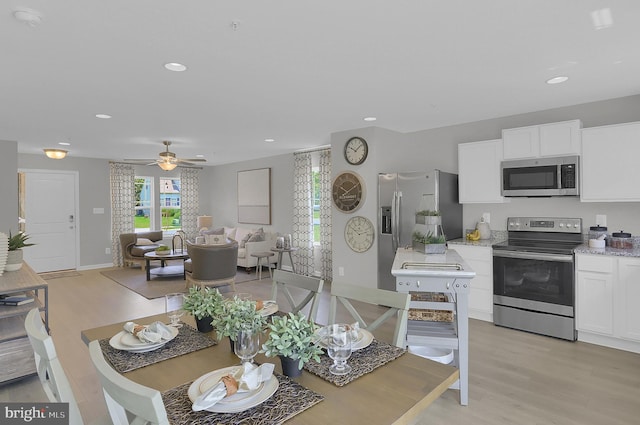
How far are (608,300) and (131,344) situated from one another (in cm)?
395

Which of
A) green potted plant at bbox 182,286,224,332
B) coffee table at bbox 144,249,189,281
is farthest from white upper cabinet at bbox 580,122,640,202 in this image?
coffee table at bbox 144,249,189,281

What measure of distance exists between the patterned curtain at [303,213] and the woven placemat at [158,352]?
5.08 m

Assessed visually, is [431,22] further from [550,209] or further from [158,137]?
[158,137]

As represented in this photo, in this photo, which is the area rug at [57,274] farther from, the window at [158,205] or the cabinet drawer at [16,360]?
the cabinet drawer at [16,360]

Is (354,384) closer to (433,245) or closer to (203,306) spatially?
(203,306)

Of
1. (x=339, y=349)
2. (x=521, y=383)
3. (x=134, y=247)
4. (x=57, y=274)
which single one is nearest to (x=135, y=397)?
(x=339, y=349)

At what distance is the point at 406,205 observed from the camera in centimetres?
446

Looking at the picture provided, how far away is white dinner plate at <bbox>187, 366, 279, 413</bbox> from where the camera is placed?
42.7 inches

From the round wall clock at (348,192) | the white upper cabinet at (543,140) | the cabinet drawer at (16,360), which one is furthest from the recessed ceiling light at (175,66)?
the white upper cabinet at (543,140)

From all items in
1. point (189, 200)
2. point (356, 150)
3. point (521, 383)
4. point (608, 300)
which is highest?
point (356, 150)

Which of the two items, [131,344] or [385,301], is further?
[385,301]

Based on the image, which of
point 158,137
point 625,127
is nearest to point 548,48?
point 625,127

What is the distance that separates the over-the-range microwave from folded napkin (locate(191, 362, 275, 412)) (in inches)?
149

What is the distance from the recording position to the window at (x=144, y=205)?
879 cm
